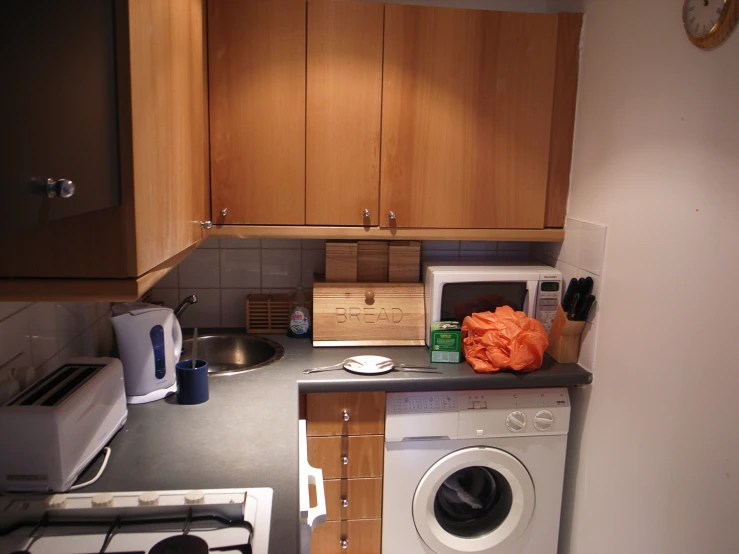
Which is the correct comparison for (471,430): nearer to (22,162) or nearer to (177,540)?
(177,540)

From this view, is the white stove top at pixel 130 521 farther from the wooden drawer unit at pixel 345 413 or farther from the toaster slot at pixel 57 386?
the wooden drawer unit at pixel 345 413

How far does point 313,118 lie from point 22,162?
1592 millimetres

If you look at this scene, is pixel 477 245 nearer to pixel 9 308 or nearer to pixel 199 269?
pixel 199 269

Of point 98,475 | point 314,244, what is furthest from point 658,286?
point 98,475

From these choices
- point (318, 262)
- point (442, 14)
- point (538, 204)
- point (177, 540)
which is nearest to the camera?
point (177, 540)

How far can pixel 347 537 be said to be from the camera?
86.7 inches

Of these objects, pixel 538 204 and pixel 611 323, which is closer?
pixel 611 323

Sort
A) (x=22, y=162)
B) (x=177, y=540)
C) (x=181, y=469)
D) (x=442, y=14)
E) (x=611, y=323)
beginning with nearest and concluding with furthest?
1. (x=22, y=162)
2. (x=177, y=540)
3. (x=181, y=469)
4. (x=611, y=323)
5. (x=442, y=14)

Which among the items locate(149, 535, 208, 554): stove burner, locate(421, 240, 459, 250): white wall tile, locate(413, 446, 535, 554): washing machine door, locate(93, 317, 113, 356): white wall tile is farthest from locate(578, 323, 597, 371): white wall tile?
locate(93, 317, 113, 356): white wall tile

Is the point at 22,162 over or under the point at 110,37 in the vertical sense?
under

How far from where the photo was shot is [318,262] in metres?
2.56

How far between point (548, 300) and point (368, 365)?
74 centimetres

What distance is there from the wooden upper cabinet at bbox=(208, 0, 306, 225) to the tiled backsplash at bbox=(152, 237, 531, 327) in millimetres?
355

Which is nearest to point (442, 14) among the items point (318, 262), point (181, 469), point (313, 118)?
point (313, 118)
